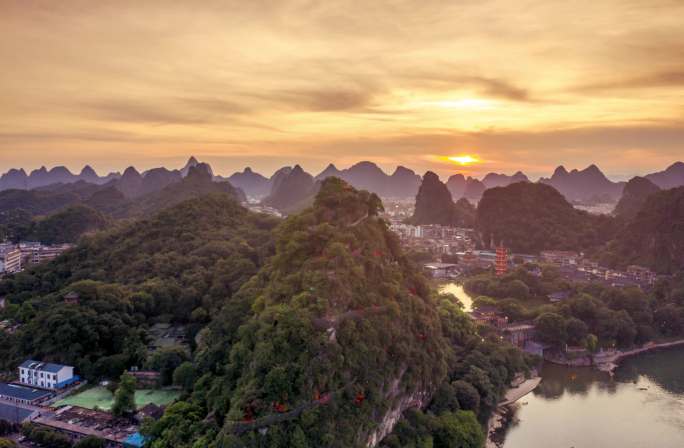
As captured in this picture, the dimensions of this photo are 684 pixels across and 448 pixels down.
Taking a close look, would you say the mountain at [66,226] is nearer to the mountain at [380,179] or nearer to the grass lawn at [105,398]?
the grass lawn at [105,398]

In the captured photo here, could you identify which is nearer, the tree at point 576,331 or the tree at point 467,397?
the tree at point 467,397

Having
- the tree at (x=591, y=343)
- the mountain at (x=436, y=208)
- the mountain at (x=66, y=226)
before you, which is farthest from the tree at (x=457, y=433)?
the mountain at (x=436, y=208)

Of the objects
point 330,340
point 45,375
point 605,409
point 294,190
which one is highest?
point 294,190

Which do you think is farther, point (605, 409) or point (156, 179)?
point (156, 179)

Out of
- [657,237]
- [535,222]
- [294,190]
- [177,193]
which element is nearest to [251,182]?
[294,190]

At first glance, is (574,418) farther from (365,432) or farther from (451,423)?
(365,432)

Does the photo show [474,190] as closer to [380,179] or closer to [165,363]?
[380,179]

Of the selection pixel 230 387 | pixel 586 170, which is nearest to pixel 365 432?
pixel 230 387

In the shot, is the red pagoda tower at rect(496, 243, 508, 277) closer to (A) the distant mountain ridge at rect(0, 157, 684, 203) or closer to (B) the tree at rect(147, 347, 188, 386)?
(B) the tree at rect(147, 347, 188, 386)
